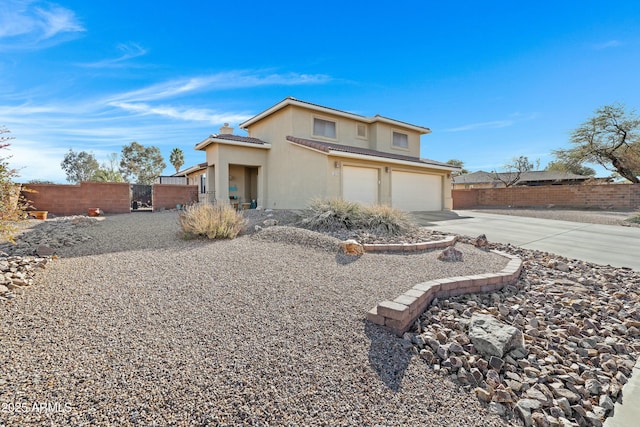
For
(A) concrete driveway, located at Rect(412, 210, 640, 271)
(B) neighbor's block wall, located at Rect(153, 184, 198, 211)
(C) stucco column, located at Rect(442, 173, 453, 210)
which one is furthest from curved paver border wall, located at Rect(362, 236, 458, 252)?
(B) neighbor's block wall, located at Rect(153, 184, 198, 211)

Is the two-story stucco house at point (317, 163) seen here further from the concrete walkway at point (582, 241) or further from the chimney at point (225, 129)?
the concrete walkway at point (582, 241)

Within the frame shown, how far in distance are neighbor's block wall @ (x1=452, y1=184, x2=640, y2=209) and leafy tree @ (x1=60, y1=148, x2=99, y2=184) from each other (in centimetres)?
4091

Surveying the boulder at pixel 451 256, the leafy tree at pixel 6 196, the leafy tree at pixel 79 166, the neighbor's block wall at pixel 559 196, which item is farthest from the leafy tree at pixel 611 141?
the leafy tree at pixel 79 166

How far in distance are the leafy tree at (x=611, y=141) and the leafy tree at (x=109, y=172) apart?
44.9m

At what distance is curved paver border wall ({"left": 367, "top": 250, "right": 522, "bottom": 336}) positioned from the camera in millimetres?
2994

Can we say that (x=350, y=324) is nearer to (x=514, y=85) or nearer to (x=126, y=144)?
(x=514, y=85)

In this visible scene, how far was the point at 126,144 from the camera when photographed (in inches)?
1421

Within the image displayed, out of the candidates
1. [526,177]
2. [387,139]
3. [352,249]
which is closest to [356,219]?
[352,249]

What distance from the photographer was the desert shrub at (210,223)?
6.73 meters

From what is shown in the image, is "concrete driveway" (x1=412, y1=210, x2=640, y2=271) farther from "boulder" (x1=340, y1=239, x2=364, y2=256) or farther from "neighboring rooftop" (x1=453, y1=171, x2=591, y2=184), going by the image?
"neighboring rooftop" (x1=453, y1=171, x2=591, y2=184)

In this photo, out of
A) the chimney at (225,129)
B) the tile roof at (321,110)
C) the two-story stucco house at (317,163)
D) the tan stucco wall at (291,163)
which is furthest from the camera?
the chimney at (225,129)

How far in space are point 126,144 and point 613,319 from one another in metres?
44.1

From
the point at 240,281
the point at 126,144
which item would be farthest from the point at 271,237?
the point at 126,144

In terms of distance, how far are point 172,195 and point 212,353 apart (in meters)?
17.3
